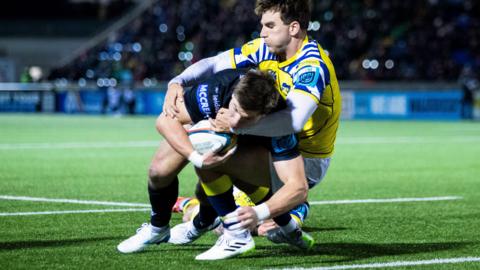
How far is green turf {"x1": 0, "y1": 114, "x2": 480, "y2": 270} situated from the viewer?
5727mm

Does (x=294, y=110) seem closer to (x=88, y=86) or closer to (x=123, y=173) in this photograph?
(x=123, y=173)

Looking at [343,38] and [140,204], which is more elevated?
[140,204]

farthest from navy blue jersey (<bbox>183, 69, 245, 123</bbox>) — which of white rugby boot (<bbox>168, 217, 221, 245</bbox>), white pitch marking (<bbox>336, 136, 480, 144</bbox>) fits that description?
white pitch marking (<bbox>336, 136, 480, 144</bbox>)

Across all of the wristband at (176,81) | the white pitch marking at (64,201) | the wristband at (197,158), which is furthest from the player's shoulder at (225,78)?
the white pitch marking at (64,201)

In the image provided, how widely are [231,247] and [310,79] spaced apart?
3.63 feet

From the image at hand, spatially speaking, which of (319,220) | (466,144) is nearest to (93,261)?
(319,220)

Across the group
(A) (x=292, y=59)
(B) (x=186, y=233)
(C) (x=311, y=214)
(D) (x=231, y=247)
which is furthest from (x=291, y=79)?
(C) (x=311, y=214)

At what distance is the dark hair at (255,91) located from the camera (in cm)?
524

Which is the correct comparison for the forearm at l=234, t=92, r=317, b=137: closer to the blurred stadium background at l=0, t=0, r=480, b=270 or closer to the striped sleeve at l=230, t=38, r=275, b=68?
the blurred stadium background at l=0, t=0, r=480, b=270

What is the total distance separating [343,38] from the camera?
1316 inches

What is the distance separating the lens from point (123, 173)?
11781mm

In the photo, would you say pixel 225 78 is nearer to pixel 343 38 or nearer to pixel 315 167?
pixel 315 167

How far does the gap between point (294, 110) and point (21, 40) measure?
47.7 meters

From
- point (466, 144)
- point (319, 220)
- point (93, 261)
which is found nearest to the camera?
point (93, 261)
